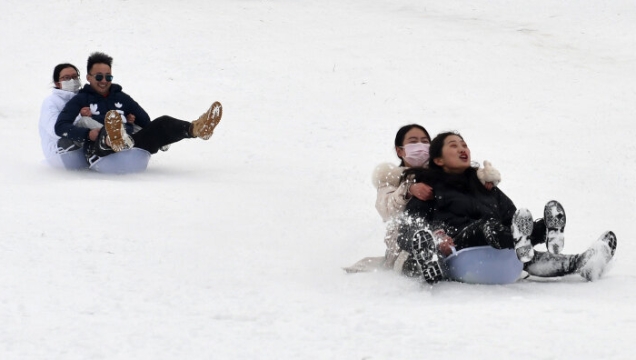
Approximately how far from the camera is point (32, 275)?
4.79 meters

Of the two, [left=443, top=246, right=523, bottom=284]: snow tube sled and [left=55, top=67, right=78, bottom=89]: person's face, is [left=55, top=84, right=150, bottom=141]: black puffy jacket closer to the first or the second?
[left=55, top=67, right=78, bottom=89]: person's face

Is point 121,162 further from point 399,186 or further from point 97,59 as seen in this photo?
point 399,186

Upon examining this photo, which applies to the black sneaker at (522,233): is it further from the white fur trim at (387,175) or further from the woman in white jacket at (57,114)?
the woman in white jacket at (57,114)

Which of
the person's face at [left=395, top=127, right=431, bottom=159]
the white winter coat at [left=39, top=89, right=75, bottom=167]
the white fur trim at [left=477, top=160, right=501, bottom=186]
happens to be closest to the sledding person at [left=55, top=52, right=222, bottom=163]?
the white winter coat at [left=39, top=89, right=75, bottom=167]

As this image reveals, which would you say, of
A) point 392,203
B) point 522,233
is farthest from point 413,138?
point 522,233

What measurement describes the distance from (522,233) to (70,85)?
205 inches

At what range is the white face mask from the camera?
866 centimetres

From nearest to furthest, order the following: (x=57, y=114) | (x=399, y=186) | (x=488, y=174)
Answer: (x=488, y=174)
(x=399, y=186)
(x=57, y=114)

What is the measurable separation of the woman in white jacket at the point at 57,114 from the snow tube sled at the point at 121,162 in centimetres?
26

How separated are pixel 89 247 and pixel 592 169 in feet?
18.6

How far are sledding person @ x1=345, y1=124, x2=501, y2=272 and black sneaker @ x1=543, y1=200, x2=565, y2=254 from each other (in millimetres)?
603

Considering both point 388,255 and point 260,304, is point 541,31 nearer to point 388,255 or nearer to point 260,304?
point 388,255

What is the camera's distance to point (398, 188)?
5.63 meters

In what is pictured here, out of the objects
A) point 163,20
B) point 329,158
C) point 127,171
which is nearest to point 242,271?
point 127,171
